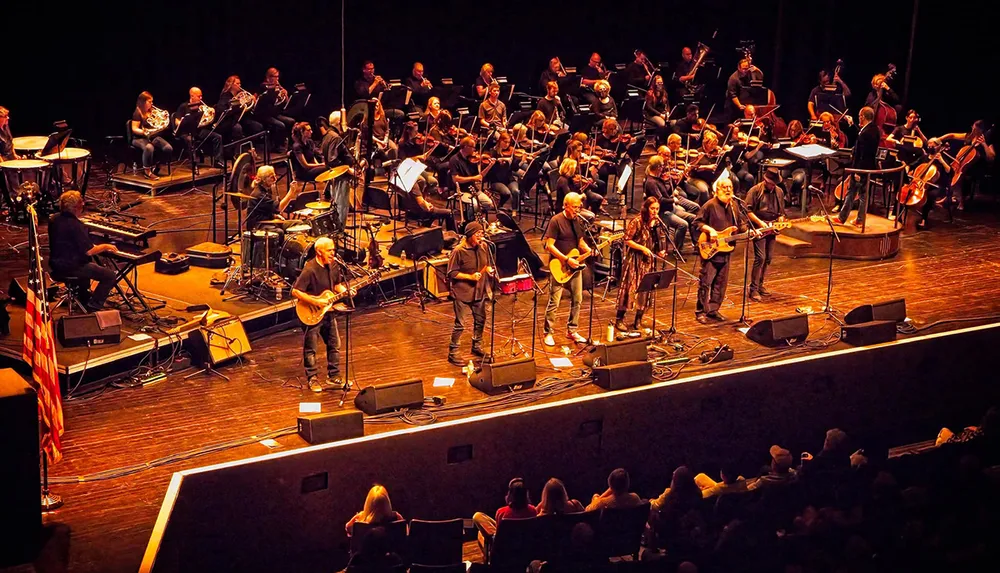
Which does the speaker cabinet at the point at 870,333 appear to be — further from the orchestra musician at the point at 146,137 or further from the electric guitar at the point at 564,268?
the orchestra musician at the point at 146,137

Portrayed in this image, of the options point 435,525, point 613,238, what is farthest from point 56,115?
point 435,525

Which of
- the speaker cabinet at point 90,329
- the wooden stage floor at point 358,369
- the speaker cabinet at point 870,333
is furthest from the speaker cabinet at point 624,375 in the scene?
the speaker cabinet at point 90,329

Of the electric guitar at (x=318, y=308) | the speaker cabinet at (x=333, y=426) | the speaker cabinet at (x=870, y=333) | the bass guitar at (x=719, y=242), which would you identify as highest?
the bass guitar at (x=719, y=242)

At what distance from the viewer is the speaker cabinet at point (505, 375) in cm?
1184

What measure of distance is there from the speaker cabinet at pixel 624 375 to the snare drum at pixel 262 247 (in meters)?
3.85

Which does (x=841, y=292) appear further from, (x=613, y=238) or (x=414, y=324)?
(x=414, y=324)

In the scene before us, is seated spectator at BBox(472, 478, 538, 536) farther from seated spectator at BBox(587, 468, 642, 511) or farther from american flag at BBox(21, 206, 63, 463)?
american flag at BBox(21, 206, 63, 463)

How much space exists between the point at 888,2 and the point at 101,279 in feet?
51.1

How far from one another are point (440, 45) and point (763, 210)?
31.9 feet

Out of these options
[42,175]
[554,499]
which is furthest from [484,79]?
[554,499]

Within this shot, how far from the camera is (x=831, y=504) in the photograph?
9938mm

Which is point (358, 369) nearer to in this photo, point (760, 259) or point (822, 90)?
point (760, 259)

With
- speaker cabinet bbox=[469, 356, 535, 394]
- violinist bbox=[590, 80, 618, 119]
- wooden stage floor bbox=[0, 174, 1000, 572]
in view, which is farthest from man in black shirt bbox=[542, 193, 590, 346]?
violinist bbox=[590, 80, 618, 119]

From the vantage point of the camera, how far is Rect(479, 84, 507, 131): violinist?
18.3 meters
